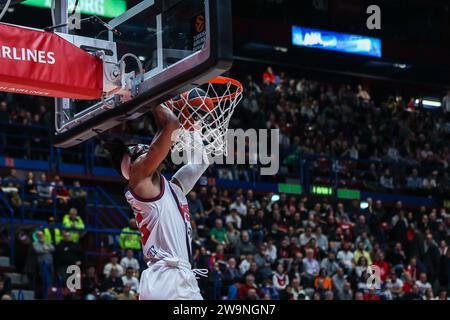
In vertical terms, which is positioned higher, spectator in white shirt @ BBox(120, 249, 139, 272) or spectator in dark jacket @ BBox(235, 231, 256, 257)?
spectator in dark jacket @ BBox(235, 231, 256, 257)

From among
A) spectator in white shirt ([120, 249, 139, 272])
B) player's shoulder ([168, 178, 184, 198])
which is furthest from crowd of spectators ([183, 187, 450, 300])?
player's shoulder ([168, 178, 184, 198])

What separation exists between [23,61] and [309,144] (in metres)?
16.8

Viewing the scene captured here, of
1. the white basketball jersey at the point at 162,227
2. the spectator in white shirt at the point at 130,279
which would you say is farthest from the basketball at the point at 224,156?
the spectator in white shirt at the point at 130,279

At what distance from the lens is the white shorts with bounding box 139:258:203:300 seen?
5836 millimetres

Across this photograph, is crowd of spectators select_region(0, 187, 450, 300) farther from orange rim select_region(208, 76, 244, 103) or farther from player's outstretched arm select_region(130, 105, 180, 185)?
player's outstretched arm select_region(130, 105, 180, 185)

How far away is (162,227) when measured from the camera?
589 cm

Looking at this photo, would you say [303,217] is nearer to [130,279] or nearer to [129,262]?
[129,262]

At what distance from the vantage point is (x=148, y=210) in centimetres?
591

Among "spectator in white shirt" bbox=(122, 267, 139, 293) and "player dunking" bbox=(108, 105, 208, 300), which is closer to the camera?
"player dunking" bbox=(108, 105, 208, 300)

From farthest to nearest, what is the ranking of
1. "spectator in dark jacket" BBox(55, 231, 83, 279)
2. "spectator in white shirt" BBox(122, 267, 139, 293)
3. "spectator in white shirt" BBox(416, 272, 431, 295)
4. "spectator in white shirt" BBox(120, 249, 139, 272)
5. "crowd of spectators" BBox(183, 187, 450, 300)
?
"spectator in white shirt" BBox(416, 272, 431, 295)
"crowd of spectators" BBox(183, 187, 450, 300)
"spectator in white shirt" BBox(120, 249, 139, 272)
"spectator in dark jacket" BBox(55, 231, 83, 279)
"spectator in white shirt" BBox(122, 267, 139, 293)

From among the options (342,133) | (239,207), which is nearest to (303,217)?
(239,207)

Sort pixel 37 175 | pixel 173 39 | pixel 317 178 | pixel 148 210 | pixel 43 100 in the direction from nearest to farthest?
pixel 148 210 → pixel 173 39 → pixel 37 175 → pixel 43 100 → pixel 317 178

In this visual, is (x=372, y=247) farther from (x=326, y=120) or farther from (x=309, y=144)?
(x=326, y=120)
